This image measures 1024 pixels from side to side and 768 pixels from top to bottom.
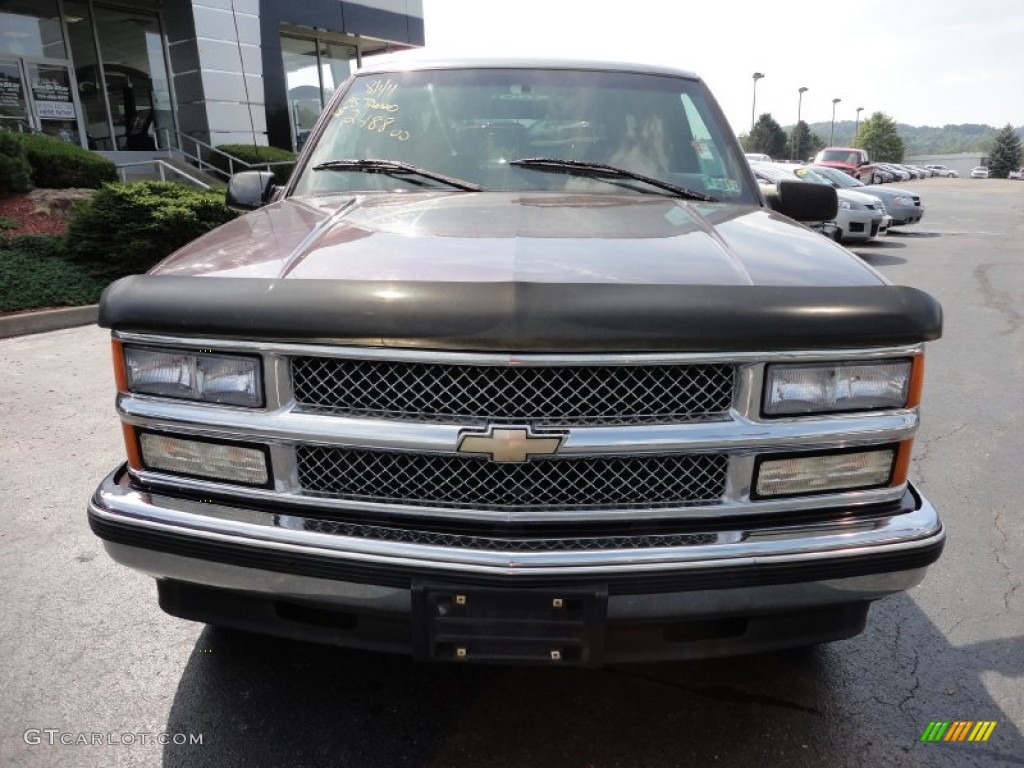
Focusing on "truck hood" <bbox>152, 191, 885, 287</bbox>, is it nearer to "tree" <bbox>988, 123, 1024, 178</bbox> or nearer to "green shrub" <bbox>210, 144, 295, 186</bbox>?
"green shrub" <bbox>210, 144, 295, 186</bbox>

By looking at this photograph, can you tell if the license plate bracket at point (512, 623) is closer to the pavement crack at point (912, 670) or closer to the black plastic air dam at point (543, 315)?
the black plastic air dam at point (543, 315)

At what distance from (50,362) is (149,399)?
546cm

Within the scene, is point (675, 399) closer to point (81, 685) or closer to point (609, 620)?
point (609, 620)

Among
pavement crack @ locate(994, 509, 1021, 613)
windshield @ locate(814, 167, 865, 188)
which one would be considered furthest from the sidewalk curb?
windshield @ locate(814, 167, 865, 188)

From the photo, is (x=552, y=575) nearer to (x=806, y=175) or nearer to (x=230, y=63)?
(x=806, y=175)

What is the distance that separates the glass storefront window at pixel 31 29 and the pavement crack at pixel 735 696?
18873 millimetres

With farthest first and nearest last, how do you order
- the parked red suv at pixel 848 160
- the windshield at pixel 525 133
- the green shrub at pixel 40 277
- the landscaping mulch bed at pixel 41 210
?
the parked red suv at pixel 848 160
the landscaping mulch bed at pixel 41 210
the green shrub at pixel 40 277
the windshield at pixel 525 133

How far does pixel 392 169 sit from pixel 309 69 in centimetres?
2117

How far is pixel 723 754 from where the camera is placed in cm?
217

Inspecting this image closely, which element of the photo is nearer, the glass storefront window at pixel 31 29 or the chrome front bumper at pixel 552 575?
the chrome front bumper at pixel 552 575

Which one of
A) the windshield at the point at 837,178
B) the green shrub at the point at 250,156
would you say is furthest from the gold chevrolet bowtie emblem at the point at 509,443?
the green shrub at the point at 250,156

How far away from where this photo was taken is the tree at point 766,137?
3401 inches

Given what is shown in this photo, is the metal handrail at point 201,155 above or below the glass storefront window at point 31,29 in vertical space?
below

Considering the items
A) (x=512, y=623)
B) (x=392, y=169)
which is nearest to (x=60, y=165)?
(x=392, y=169)
